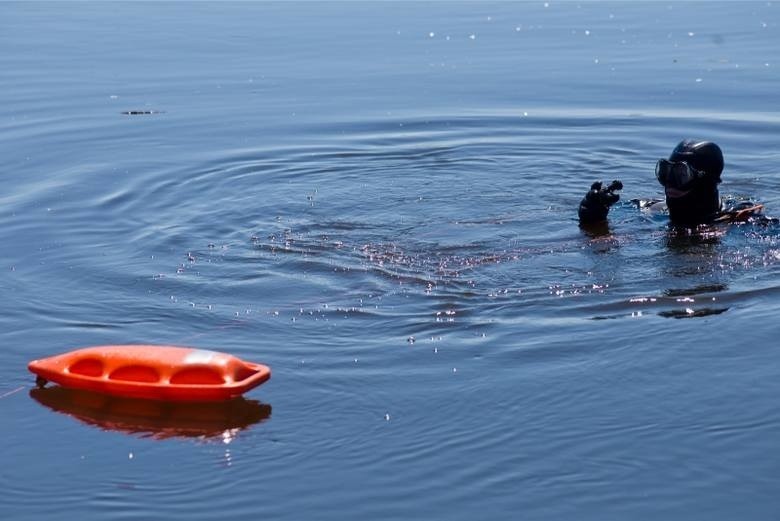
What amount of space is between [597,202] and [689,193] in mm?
698

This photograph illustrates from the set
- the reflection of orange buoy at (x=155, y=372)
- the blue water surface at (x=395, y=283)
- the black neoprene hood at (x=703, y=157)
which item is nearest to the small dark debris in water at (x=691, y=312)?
the blue water surface at (x=395, y=283)

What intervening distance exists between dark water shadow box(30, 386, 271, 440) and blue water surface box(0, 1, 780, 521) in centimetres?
2

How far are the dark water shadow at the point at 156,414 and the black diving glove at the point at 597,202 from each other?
13.2ft

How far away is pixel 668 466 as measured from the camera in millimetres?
5688

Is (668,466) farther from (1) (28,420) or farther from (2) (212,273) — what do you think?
(2) (212,273)

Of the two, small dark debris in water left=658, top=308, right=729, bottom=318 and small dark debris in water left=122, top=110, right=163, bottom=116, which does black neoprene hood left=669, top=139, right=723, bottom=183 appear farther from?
small dark debris in water left=122, top=110, right=163, bottom=116

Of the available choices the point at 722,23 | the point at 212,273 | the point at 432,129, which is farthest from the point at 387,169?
the point at 722,23

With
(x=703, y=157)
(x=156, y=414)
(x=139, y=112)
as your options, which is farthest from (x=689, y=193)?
(x=139, y=112)

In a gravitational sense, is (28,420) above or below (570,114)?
below

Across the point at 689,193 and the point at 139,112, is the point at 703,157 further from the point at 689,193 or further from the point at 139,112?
the point at 139,112

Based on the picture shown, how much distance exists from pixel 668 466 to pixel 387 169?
6726mm

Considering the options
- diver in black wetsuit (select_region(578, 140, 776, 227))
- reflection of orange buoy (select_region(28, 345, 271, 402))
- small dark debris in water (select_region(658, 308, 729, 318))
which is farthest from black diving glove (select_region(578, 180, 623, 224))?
reflection of orange buoy (select_region(28, 345, 271, 402))

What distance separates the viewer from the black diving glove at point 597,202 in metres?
9.74

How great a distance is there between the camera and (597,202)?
9.77 m
